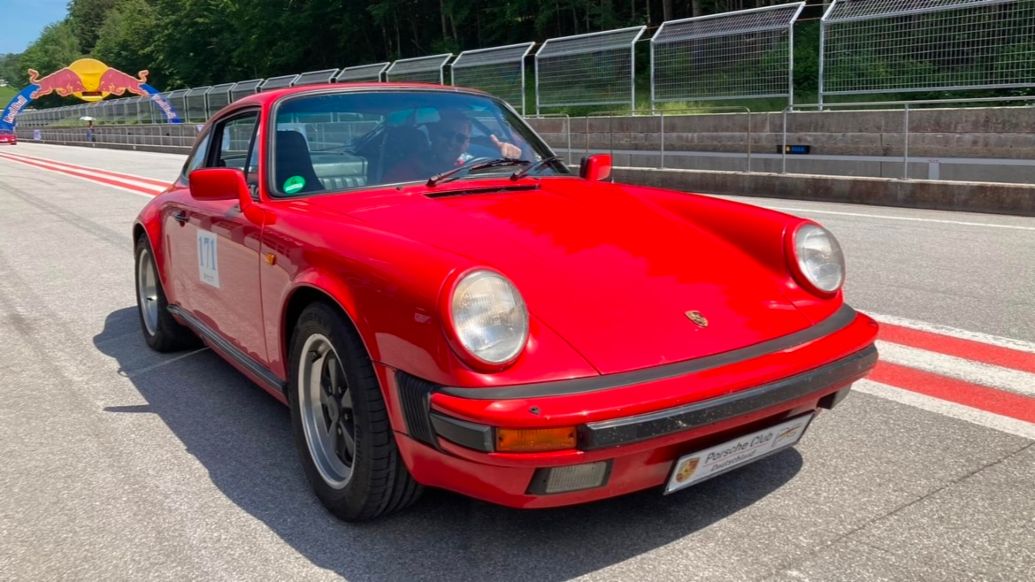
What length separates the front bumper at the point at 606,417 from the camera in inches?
84.7

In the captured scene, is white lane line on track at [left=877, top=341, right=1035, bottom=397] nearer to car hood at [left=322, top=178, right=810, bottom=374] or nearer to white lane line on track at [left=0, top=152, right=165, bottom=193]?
car hood at [left=322, top=178, right=810, bottom=374]

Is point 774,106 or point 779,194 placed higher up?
point 774,106

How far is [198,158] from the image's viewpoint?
Answer: 465 cm

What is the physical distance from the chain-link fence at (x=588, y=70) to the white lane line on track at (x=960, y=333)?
12.8 m

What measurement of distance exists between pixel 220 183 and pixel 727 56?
45.8 feet

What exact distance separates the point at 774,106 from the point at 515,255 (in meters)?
14.2

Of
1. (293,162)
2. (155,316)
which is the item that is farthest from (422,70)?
(293,162)

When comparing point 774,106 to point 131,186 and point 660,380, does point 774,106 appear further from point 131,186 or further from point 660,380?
point 660,380

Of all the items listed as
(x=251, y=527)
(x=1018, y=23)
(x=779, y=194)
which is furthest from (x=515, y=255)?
(x=1018, y=23)

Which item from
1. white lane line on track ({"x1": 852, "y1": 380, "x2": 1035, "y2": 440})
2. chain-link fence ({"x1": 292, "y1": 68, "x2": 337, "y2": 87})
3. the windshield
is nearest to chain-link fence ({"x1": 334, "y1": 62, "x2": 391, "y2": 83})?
chain-link fence ({"x1": 292, "y1": 68, "x2": 337, "y2": 87})

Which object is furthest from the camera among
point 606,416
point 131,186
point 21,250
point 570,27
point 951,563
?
point 570,27

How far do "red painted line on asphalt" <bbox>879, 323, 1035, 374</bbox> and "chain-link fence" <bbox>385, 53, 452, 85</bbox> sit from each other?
1736 cm

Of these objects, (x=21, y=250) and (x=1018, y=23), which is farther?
(x=1018, y=23)

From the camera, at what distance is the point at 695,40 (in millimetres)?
16234
